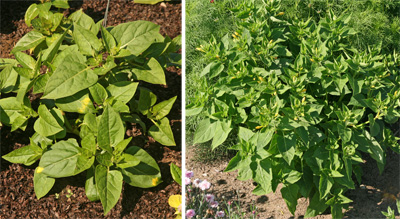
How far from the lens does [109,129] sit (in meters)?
2.38

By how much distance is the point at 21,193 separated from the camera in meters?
2.58

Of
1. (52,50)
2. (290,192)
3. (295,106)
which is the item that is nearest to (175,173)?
(290,192)

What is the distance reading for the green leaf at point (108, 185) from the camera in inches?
88.4

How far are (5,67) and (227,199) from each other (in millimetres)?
1692

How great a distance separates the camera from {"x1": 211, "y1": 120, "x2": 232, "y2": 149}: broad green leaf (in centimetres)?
254

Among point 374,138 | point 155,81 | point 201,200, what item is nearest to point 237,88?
point 155,81

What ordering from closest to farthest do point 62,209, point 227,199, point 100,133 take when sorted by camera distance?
point 100,133, point 62,209, point 227,199

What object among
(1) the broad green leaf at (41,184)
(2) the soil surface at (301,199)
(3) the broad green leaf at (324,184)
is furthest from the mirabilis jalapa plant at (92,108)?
(3) the broad green leaf at (324,184)

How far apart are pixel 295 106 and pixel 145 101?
926mm

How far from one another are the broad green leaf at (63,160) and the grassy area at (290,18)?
36.4 inches

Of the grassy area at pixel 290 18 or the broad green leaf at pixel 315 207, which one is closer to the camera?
the broad green leaf at pixel 315 207

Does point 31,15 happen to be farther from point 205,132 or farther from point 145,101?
point 205,132

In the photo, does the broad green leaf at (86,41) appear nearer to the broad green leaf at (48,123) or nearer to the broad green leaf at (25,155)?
the broad green leaf at (48,123)

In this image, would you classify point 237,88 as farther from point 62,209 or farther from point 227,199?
point 62,209
